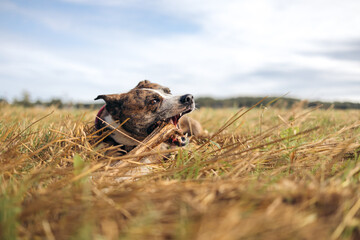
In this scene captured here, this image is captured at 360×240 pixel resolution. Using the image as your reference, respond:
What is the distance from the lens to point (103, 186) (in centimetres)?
165

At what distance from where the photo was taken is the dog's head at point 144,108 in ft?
10.8

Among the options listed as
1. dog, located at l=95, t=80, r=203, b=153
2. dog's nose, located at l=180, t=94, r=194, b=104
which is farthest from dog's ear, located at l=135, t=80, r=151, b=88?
dog's nose, located at l=180, t=94, r=194, b=104

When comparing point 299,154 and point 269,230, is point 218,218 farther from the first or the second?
point 299,154

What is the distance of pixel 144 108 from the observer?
3309 mm

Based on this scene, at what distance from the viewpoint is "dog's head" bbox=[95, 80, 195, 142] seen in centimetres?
329

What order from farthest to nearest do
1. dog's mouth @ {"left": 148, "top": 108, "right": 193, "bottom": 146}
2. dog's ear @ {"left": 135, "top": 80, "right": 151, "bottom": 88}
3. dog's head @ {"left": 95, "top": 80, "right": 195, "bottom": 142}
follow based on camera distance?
1. dog's ear @ {"left": 135, "top": 80, "right": 151, "bottom": 88}
2. dog's head @ {"left": 95, "top": 80, "right": 195, "bottom": 142}
3. dog's mouth @ {"left": 148, "top": 108, "right": 193, "bottom": 146}

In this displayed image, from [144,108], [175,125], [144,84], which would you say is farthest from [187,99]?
[144,84]

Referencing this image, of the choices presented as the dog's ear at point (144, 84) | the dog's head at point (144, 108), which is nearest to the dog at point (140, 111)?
the dog's head at point (144, 108)

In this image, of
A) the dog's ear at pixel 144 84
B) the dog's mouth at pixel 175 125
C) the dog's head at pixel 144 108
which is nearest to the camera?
the dog's mouth at pixel 175 125

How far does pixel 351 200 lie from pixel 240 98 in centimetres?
969

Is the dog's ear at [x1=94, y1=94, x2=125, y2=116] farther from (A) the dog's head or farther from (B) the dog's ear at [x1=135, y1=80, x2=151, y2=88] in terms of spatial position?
(B) the dog's ear at [x1=135, y1=80, x2=151, y2=88]

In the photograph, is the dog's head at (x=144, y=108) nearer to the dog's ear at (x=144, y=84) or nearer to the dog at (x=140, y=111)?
the dog at (x=140, y=111)

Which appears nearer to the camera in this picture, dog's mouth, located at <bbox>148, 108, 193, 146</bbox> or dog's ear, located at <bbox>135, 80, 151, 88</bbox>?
dog's mouth, located at <bbox>148, 108, 193, 146</bbox>

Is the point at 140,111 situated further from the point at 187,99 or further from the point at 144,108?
the point at 187,99
